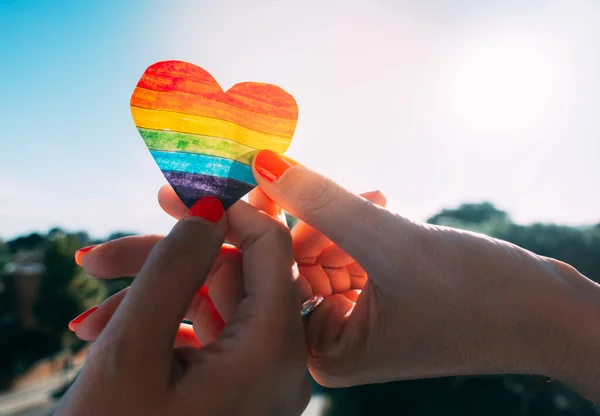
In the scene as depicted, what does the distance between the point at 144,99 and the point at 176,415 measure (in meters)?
0.67

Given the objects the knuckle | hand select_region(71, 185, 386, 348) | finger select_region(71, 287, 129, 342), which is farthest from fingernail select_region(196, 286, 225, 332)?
the knuckle

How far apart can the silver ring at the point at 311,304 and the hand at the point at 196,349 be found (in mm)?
236

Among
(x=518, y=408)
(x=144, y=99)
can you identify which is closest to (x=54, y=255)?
(x=518, y=408)

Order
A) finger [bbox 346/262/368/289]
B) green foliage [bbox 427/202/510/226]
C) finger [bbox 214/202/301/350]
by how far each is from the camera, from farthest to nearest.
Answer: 1. green foliage [bbox 427/202/510/226]
2. finger [bbox 346/262/368/289]
3. finger [bbox 214/202/301/350]

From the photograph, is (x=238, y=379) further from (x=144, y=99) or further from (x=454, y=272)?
(x=144, y=99)

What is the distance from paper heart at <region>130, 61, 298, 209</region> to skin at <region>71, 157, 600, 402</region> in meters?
0.09

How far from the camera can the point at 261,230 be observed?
92 centimetres

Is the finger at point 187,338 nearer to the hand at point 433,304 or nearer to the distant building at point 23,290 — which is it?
the hand at point 433,304

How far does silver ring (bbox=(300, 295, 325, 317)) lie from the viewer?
1082 millimetres

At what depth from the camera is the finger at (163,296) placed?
633 mm

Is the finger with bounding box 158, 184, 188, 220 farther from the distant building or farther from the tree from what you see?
the distant building

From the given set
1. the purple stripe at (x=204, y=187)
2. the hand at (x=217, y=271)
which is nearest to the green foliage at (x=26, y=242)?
the hand at (x=217, y=271)

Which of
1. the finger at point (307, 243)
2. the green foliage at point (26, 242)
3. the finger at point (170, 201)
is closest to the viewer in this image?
the finger at point (170, 201)

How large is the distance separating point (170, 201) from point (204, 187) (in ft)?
0.50
